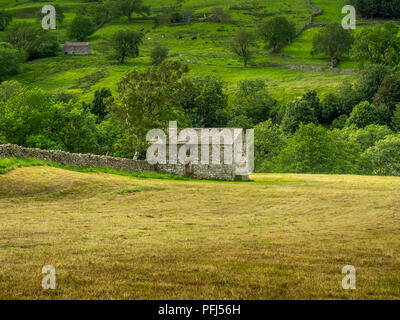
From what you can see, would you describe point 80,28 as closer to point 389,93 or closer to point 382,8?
point 382,8

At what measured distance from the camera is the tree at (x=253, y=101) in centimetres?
11744

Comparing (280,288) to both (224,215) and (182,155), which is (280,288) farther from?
(182,155)

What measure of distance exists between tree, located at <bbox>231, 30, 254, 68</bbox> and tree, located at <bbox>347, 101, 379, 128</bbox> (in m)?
52.3

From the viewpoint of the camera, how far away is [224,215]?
25828 mm

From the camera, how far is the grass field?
34.6 ft

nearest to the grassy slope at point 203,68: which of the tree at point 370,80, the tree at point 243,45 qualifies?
the tree at point 243,45

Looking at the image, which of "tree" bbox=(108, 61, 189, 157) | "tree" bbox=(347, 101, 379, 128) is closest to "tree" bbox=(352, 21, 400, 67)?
"tree" bbox=(347, 101, 379, 128)

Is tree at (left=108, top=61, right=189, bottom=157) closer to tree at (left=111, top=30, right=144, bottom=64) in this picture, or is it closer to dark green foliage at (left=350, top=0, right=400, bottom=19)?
tree at (left=111, top=30, right=144, bottom=64)

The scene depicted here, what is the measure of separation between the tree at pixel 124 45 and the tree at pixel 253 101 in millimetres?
54240

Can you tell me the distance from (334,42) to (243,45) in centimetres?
2909
